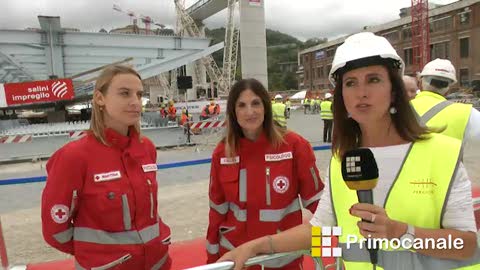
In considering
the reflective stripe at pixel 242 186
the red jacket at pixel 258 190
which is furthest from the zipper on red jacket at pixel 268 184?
the reflective stripe at pixel 242 186

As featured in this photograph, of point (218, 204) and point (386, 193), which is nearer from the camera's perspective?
point (386, 193)

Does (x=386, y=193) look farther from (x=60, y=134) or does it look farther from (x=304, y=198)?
(x=60, y=134)

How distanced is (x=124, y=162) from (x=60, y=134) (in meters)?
13.2

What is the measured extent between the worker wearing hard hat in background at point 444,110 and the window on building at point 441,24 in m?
55.0

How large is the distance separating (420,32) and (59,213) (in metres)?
58.0

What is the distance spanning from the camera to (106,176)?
2.00m

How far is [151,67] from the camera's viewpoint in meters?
22.0

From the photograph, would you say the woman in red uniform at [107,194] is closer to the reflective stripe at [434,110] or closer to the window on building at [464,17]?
the reflective stripe at [434,110]

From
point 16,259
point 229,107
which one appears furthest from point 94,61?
point 229,107

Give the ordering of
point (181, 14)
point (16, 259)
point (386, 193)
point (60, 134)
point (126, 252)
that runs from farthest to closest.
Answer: point (181, 14)
point (60, 134)
point (16, 259)
point (126, 252)
point (386, 193)

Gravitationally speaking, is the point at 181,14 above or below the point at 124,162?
above

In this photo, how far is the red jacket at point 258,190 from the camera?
7.79 ft

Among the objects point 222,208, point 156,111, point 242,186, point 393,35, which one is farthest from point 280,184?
point 393,35

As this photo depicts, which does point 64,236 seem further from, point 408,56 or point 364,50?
point 408,56
